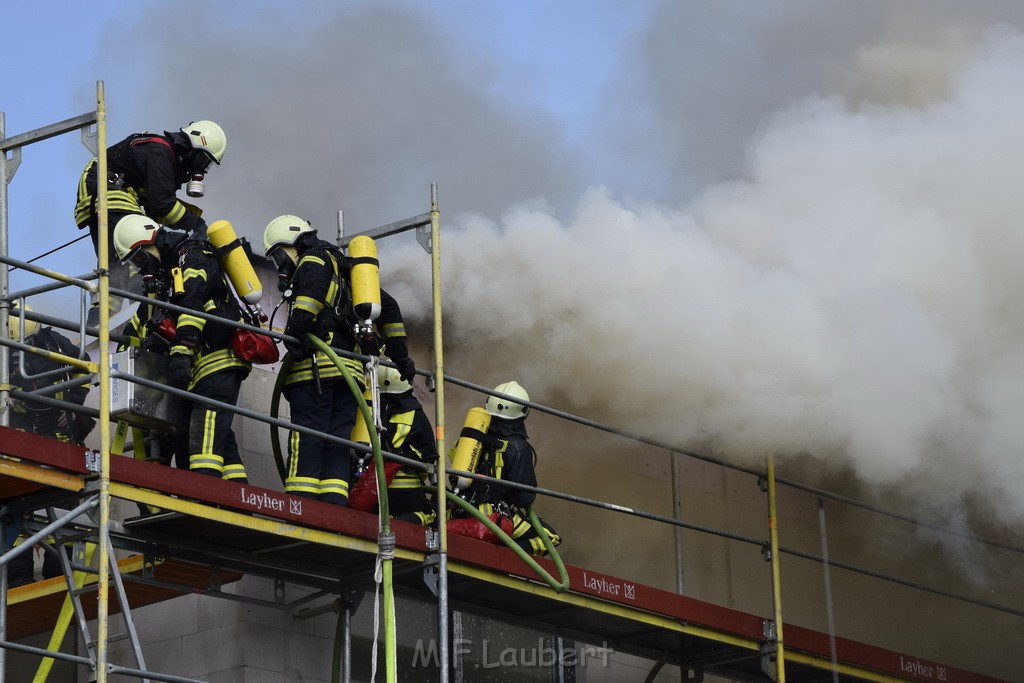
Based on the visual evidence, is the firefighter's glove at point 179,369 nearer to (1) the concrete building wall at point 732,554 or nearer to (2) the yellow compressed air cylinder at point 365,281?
(2) the yellow compressed air cylinder at point 365,281

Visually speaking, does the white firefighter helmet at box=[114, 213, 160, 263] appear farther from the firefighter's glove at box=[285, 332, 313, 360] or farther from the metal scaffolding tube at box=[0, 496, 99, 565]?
the metal scaffolding tube at box=[0, 496, 99, 565]

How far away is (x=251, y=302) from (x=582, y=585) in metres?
2.75

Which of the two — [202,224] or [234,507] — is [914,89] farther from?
[234,507]

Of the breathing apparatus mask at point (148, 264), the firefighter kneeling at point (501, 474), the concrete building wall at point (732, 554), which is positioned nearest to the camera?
the breathing apparatus mask at point (148, 264)

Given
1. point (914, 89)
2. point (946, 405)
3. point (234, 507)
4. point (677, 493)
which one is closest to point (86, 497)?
point (234, 507)

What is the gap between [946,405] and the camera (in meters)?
14.3

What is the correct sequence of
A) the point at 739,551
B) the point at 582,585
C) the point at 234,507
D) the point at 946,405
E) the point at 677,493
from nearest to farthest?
the point at 234,507 → the point at 582,585 → the point at 677,493 → the point at 946,405 → the point at 739,551

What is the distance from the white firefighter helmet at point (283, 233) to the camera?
1116 centimetres

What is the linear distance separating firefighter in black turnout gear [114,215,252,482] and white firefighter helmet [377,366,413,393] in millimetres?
1568

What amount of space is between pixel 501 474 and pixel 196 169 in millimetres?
2754

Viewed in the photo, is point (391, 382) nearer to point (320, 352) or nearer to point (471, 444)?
point (471, 444)

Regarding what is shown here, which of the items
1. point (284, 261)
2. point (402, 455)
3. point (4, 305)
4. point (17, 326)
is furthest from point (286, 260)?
point (4, 305)

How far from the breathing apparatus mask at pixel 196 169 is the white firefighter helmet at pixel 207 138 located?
1.2 inches

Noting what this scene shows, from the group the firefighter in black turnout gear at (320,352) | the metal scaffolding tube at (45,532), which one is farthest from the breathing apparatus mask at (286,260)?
the metal scaffolding tube at (45,532)
